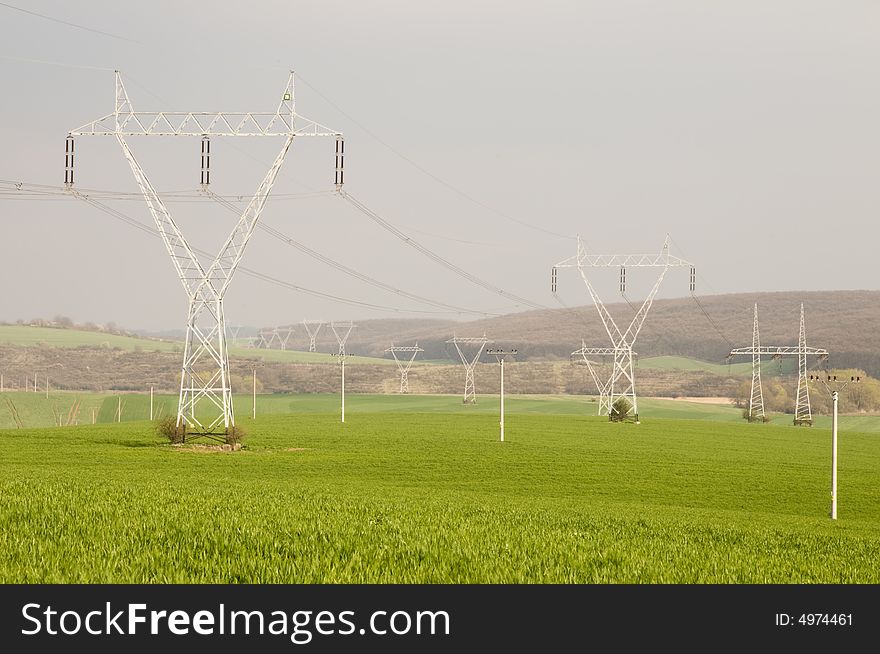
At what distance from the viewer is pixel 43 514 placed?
20797mm

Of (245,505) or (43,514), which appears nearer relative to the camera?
(43,514)

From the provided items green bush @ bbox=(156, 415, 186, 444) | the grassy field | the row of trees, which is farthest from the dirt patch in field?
the row of trees

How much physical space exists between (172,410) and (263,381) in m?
53.4

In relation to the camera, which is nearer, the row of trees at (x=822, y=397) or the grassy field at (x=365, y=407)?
the grassy field at (x=365, y=407)

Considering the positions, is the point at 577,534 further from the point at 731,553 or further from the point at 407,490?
the point at 407,490

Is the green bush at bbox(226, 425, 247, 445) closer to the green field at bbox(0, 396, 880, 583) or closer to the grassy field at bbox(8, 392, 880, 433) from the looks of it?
the green field at bbox(0, 396, 880, 583)

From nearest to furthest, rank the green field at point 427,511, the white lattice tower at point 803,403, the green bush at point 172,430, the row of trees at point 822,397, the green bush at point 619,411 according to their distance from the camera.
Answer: the green field at point 427,511
the green bush at point 172,430
the green bush at point 619,411
the white lattice tower at point 803,403
the row of trees at point 822,397

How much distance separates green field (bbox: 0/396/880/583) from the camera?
51.8ft

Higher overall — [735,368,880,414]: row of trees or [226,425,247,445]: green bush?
[226,425,247,445]: green bush

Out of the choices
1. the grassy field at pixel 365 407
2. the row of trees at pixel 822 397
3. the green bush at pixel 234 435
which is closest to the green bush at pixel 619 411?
the grassy field at pixel 365 407

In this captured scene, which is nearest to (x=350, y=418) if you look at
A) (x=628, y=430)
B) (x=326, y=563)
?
(x=628, y=430)

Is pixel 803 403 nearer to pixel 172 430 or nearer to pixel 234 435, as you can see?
pixel 234 435

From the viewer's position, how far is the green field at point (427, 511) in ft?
51.8

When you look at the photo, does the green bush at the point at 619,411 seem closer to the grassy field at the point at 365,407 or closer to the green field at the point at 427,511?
the grassy field at the point at 365,407
